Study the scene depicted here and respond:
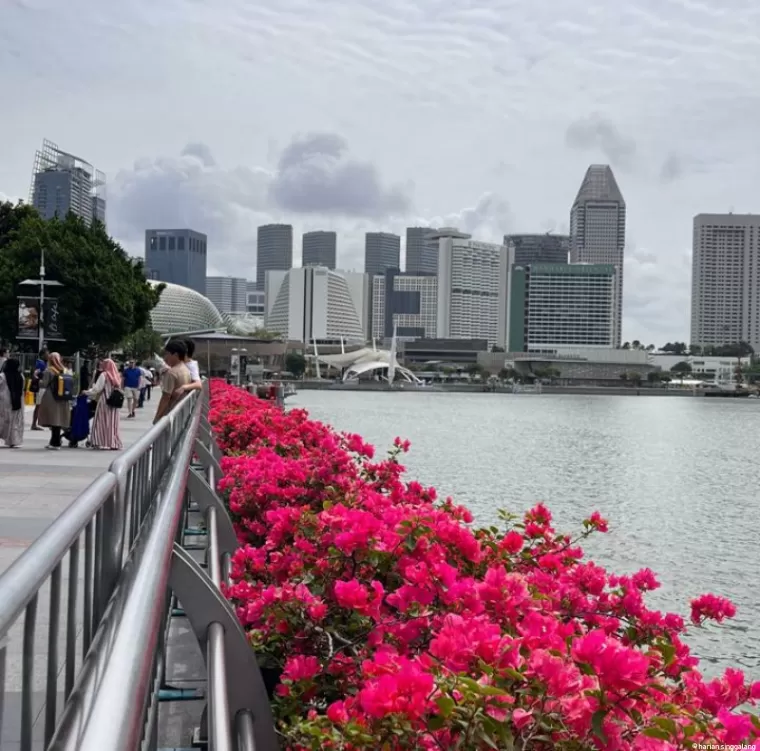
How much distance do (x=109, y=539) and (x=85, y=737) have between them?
1.33 meters

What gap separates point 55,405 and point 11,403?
0.83 m

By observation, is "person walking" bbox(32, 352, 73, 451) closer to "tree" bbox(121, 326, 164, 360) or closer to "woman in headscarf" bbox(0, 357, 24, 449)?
"woman in headscarf" bbox(0, 357, 24, 449)

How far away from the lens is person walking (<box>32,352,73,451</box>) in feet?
55.5

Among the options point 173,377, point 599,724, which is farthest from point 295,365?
point 599,724

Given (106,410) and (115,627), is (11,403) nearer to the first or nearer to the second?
(106,410)

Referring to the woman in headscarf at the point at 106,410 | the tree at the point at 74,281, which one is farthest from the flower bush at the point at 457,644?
the tree at the point at 74,281

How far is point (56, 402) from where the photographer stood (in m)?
17.3

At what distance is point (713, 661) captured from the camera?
9.77m

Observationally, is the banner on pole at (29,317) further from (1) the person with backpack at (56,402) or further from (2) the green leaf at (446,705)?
(2) the green leaf at (446,705)

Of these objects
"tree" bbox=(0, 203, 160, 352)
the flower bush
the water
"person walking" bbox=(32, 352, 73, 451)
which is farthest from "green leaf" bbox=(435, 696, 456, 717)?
"tree" bbox=(0, 203, 160, 352)

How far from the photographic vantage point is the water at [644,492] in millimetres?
13156

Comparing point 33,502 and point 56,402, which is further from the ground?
point 56,402

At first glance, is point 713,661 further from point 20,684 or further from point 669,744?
point 20,684

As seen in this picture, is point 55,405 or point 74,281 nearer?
point 55,405
